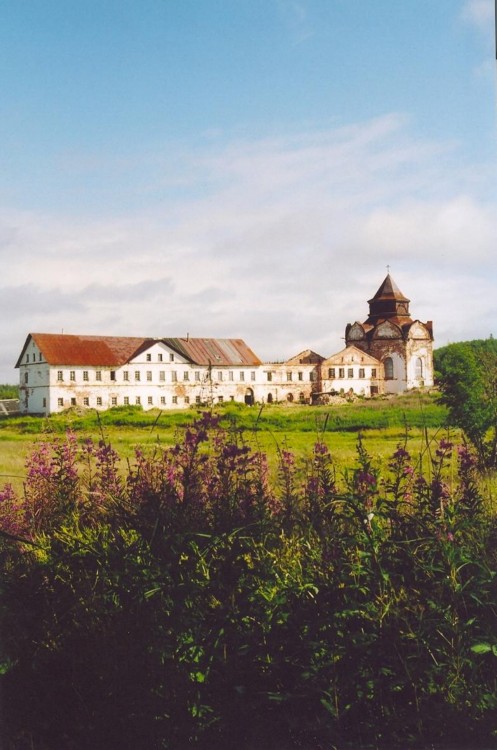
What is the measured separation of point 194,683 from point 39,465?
2117mm

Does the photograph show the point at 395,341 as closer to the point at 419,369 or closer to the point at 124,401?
the point at 419,369

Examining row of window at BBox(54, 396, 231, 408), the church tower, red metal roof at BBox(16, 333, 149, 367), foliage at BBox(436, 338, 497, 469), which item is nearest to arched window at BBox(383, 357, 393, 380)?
the church tower

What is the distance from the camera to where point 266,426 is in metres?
4.07

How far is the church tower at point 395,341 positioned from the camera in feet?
13.3

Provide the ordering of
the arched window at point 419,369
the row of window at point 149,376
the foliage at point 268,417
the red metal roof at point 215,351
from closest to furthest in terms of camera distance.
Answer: the row of window at point 149,376
the foliage at point 268,417
the red metal roof at point 215,351
the arched window at point 419,369

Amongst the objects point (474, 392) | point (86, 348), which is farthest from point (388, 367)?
point (86, 348)

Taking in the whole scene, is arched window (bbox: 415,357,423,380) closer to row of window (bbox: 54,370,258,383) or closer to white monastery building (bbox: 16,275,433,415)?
white monastery building (bbox: 16,275,433,415)

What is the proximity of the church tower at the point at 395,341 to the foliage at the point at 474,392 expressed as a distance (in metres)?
0.13

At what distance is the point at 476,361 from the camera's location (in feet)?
13.7

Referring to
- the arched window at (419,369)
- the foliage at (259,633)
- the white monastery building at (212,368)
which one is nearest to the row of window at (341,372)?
the white monastery building at (212,368)

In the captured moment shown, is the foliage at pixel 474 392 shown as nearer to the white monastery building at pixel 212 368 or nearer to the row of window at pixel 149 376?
the white monastery building at pixel 212 368

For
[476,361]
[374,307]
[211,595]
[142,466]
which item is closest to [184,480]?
[142,466]

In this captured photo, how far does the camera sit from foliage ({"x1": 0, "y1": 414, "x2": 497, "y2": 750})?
213 centimetres

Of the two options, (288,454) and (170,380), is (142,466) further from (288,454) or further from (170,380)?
(288,454)
